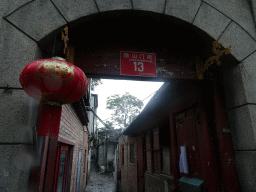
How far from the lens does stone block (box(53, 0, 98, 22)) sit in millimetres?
2332

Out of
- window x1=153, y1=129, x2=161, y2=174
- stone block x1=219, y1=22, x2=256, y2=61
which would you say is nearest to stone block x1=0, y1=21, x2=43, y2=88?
stone block x1=219, y1=22, x2=256, y2=61

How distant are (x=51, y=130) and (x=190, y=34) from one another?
2.63 metres

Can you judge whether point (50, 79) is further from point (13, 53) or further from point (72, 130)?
point (72, 130)

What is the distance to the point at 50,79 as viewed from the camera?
150 centimetres

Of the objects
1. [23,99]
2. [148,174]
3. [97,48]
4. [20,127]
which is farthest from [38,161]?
[148,174]

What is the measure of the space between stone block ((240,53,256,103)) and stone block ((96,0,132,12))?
2058 millimetres

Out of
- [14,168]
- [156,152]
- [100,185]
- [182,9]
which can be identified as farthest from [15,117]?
[100,185]

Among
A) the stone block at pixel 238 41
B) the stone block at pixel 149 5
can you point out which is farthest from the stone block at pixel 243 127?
the stone block at pixel 149 5

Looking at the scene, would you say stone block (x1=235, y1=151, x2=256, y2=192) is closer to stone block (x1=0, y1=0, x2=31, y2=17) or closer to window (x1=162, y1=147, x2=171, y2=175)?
window (x1=162, y1=147, x2=171, y2=175)

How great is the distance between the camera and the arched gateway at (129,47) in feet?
6.17

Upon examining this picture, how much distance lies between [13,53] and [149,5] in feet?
6.61

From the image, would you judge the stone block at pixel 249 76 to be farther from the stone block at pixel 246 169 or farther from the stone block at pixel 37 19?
the stone block at pixel 37 19

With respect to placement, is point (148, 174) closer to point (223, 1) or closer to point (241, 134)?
point (241, 134)

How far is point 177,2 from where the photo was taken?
268cm
